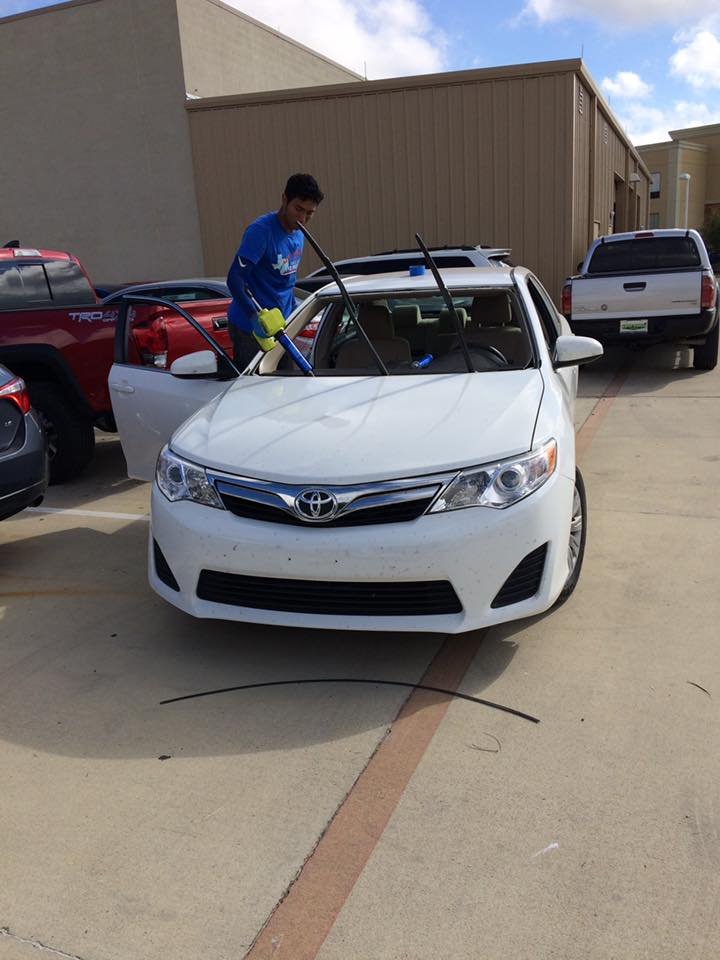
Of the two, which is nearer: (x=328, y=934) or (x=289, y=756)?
(x=328, y=934)

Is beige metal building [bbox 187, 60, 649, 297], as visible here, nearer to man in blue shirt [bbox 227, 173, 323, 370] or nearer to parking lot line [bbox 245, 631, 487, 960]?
man in blue shirt [bbox 227, 173, 323, 370]

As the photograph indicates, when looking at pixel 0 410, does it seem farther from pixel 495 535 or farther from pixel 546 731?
pixel 546 731

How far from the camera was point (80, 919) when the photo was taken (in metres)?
2.11

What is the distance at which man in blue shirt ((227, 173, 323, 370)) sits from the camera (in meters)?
4.91

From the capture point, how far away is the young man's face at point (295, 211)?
4.92 metres

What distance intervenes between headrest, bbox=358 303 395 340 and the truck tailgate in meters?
5.66

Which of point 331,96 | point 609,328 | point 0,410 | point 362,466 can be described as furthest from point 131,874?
point 331,96

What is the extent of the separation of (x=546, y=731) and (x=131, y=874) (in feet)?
4.58

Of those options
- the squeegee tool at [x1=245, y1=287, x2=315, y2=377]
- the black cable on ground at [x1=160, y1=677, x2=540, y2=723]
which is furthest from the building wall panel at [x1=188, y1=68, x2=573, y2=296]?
the black cable on ground at [x1=160, y1=677, x2=540, y2=723]

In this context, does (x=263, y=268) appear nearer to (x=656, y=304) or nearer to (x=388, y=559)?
(x=388, y=559)

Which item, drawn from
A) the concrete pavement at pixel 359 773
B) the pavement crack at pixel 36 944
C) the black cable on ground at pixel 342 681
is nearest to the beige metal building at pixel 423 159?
the concrete pavement at pixel 359 773

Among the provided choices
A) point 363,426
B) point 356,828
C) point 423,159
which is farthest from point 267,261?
point 423,159

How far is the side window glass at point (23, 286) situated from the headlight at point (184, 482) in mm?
3619

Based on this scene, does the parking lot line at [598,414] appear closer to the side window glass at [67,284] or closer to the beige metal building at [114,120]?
the side window glass at [67,284]
